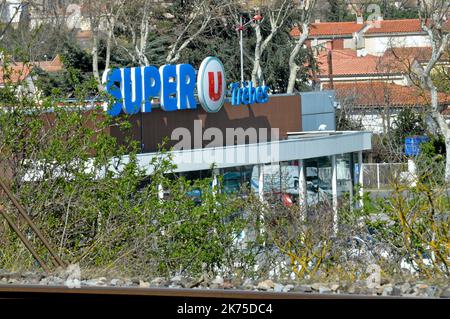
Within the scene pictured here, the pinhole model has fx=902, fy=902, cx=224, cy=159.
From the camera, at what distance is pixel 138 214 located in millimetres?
14438

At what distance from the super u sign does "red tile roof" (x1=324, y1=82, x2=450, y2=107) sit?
23.8 meters

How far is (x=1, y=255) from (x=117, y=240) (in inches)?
74.6

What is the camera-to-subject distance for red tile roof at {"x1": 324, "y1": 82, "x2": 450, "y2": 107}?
5226 centimetres

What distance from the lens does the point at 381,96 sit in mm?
57406

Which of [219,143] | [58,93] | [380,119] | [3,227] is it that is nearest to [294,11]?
[380,119]

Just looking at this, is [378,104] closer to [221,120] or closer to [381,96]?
[381,96]

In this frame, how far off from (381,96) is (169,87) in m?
33.6

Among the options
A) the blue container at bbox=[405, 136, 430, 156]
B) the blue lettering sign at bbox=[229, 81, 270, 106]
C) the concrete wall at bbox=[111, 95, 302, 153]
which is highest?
the blue lettering sign at bbox=[229, 81, 270, 106]

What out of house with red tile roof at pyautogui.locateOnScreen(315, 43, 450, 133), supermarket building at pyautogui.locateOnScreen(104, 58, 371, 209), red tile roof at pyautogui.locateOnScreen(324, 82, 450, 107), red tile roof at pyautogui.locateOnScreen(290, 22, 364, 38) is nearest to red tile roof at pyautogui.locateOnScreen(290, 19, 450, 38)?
red tile roof at pyautogui.locateOnScreen(290, 22, 364, 38)

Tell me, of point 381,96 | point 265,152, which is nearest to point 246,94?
point 265,152

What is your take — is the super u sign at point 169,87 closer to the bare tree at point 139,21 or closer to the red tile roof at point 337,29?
the bare tree at point 139,21

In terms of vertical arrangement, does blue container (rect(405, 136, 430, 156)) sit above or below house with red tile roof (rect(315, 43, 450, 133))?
below

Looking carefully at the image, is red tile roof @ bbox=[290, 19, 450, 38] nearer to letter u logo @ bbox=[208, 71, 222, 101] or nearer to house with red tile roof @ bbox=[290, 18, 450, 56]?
house with red tile roof @ bbox=[290, 18, 450, 56]
